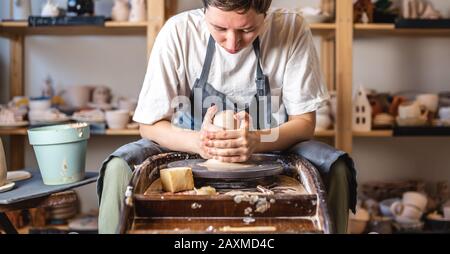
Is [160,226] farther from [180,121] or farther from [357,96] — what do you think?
[357,96]

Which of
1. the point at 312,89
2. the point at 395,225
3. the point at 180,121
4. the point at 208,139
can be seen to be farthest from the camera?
the point at 395,225

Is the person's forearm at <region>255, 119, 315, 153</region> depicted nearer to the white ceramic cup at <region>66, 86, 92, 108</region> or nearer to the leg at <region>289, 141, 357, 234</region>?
the leg at <region>289, 141, 357, 234</region>

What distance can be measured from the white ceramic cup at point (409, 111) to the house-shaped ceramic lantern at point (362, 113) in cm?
11

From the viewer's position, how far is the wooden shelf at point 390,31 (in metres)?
1.90

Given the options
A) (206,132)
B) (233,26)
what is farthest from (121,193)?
(233,26)

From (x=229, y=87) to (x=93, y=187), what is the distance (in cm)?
103

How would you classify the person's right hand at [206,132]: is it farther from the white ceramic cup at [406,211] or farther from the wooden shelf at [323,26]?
the white ceramic cup at [406,211]

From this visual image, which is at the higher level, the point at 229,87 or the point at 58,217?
the point at 229,87

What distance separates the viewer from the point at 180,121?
4.41 ft

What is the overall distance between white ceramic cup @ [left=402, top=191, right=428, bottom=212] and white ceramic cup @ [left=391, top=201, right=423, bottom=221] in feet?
0.04

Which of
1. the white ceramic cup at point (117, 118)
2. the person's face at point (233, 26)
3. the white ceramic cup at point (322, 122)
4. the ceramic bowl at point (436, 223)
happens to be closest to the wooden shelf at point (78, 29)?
the white ceramic cup at point (117, 118)

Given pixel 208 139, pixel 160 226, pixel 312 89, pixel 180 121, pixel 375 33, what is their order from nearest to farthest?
pixel 160 226
pixel 208 139
pixel 312 89
pixel 180 121
pixel 375 33

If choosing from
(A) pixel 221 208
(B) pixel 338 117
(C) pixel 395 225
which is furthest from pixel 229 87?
(C) pixel 395 225

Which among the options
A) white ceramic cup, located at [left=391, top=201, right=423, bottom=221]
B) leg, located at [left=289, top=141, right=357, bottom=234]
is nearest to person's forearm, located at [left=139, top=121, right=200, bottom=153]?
leg, located at [left=289, top=141, right=357, bottom=234]
